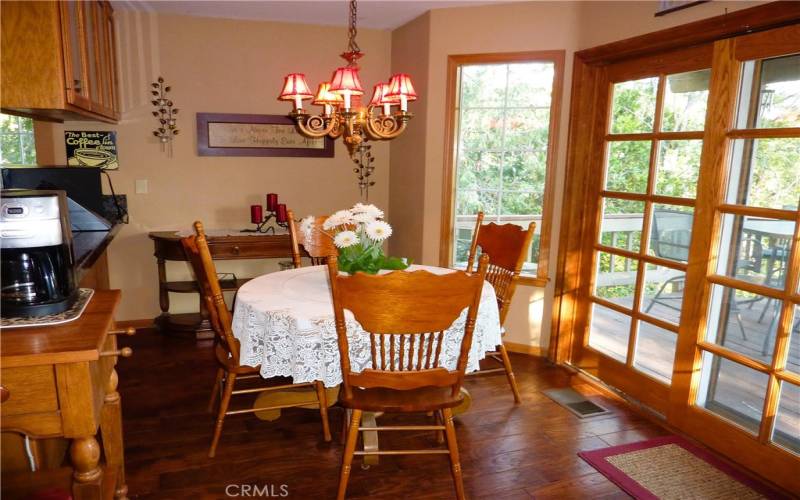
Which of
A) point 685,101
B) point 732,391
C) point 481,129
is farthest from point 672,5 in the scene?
point 732,391

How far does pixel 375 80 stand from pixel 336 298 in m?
2.81

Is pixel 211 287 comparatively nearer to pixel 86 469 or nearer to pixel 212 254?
pixel 86 469

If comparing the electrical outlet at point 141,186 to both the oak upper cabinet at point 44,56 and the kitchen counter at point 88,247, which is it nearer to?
the kitchen counter at point 88,247

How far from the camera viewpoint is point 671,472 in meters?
2.21

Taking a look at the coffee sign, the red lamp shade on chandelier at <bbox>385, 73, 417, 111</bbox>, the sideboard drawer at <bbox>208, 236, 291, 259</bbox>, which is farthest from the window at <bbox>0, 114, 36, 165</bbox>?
the red lamp shade on chandelier at <bbox>385, 73, 417, 111</bbox>

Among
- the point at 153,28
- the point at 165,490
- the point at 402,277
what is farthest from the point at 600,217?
the point at 153,28

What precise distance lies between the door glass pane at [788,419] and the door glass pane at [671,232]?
710 millimetres

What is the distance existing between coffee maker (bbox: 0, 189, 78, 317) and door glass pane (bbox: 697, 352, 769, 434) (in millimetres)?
2597

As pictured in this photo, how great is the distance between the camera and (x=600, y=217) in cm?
312

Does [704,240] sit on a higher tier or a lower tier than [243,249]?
higher

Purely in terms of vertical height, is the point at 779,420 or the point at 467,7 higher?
the point at 467,7

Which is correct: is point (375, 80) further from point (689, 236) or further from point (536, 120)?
point (689, 236)

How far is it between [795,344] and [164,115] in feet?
12.6

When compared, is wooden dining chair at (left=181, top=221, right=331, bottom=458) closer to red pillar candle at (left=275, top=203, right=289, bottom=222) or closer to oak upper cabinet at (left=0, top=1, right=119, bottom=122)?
oak upper cabinet at (left=0, top=1, right=119, bottom=122)
